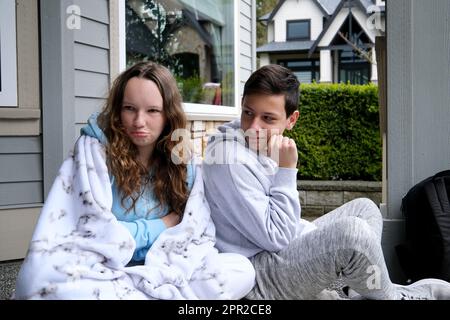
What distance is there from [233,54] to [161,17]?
55.0 inches

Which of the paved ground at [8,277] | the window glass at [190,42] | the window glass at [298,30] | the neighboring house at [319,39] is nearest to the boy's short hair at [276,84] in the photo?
the paved ground at [8,277]

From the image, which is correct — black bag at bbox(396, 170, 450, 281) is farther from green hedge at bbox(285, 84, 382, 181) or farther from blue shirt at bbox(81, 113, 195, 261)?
green hedge at bbox(285, 84, 382, 181)

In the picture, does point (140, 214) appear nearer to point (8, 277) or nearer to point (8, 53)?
point (8, 277)

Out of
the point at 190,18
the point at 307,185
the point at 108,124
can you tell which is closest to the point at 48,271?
the point at 108,124

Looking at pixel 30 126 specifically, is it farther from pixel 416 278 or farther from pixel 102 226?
pixel 416 278

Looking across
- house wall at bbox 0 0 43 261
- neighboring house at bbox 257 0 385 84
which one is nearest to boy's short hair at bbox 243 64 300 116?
house wall at bbox 0 0 43 261

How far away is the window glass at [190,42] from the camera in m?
4.03

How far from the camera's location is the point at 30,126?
284 cm

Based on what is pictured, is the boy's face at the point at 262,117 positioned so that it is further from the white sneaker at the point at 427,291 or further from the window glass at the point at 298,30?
the window glass at the point at 298,30

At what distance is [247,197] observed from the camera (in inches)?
59.3

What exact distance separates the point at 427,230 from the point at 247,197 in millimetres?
1013

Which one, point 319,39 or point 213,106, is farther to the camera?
point 319,39

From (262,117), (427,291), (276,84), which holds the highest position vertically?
(276,84)

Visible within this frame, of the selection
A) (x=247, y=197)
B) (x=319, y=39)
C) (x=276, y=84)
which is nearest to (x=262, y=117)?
(x=276, y=84)
